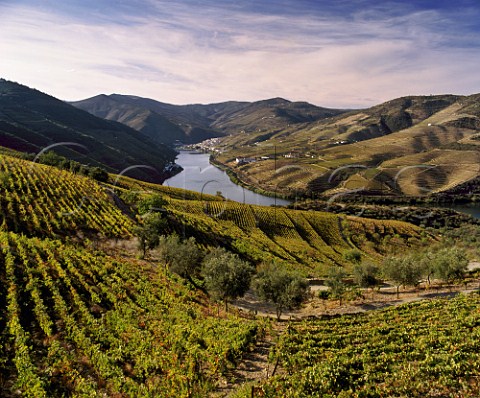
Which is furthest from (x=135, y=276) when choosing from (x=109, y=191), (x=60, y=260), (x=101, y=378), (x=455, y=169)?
(x=455, y=169)

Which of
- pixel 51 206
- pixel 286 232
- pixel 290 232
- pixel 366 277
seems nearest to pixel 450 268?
pixel 366 277

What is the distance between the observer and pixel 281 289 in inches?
1159

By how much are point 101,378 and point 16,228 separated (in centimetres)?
3096

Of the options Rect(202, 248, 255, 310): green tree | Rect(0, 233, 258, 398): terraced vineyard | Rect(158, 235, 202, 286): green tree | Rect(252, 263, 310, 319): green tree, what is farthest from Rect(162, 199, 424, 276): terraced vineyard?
Rect(0, 233, 258, 398): terraced vineyard

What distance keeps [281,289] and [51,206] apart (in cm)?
3753

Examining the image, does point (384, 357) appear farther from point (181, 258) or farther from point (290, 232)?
point (290, 232)

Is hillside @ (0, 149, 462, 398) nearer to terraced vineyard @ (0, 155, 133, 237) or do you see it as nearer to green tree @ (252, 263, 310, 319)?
terraced vineyard @ (0, 155, 133, 237)

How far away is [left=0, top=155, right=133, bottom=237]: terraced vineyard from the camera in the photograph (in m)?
39.9

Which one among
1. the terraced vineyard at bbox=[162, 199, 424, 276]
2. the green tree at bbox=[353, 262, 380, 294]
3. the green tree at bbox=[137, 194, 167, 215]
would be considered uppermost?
the green tree at bbox=[137, 194, 167, 215]

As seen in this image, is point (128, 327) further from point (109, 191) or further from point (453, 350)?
point (109, 191)

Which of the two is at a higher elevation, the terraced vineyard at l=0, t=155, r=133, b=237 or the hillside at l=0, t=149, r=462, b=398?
the terraced vineyard at l=0, t=155, r=133, b=237

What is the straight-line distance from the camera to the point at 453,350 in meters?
18.1

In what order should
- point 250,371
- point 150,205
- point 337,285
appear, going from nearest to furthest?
point 250,371 < point 337,285 < point 150,205

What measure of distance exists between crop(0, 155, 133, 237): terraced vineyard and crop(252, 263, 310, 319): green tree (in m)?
25.7
